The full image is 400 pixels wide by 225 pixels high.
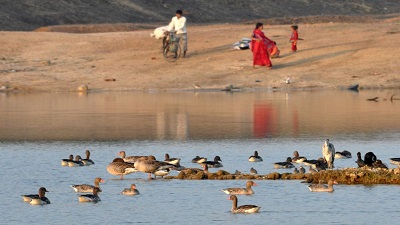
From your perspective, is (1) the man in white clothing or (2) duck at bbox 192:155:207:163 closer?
(2) duck at bbox 192:155:207:163

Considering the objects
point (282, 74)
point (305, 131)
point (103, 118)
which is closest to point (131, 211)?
point (305, 131)

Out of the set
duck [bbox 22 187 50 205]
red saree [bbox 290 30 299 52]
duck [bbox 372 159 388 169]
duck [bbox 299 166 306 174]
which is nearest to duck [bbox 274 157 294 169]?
duck [bbox 299 166 306 174]

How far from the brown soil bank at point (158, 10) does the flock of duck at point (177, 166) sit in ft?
137

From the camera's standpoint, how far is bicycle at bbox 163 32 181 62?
146 feet

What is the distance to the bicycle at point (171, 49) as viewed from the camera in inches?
1755

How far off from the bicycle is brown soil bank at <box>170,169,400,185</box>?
22.6m

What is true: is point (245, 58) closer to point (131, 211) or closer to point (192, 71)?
point (192, 71)

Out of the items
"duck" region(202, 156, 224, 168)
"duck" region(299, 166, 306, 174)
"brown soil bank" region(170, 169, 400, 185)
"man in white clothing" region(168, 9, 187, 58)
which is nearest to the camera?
"brown soil bank" region(170, 169, 400, 185)

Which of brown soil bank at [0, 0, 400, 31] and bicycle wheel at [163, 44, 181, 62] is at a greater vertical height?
brown soil bank at [0, 0, 400, 31]

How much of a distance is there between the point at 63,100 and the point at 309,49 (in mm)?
11769

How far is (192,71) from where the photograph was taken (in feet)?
144

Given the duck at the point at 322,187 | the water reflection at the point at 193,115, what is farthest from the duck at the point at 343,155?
the duck at the point at 322,187

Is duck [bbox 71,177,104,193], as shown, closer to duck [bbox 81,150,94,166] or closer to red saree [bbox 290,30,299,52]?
duck [bbox 81,150,94,166]

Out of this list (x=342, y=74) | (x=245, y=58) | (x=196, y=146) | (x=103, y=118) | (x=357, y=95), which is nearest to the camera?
(x=196, y=146)
